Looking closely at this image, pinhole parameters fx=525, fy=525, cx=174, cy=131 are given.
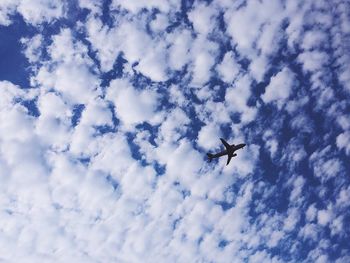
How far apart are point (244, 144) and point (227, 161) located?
408cm

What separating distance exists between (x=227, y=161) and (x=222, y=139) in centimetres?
363

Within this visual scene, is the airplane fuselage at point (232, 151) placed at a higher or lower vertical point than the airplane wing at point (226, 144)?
lower

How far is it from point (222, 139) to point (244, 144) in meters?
3.76

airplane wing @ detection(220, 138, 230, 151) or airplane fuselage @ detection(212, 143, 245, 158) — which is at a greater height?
airplane wing @ detection(220, 138, 230, 151)

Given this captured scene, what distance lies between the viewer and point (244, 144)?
85.2 metres

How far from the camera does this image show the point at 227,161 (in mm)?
84125

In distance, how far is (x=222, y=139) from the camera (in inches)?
3332

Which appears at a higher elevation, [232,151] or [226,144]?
[226,144]
